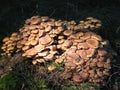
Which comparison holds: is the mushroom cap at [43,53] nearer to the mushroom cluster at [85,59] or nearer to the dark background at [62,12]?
the mushroom cluster at [85,59]

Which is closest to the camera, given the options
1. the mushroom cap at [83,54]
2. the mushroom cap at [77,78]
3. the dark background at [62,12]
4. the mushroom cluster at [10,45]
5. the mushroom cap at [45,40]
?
the mushroom cap at [77,78]

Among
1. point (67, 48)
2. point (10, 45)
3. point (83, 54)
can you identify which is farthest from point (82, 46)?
point (10, 45)

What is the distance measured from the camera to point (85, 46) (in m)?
4.52

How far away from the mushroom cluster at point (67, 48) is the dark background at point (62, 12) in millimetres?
861

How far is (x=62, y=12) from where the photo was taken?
6352mm

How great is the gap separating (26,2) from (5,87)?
2.72m

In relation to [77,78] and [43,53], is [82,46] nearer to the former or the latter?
[77,78]

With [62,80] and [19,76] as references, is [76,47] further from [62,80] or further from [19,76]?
[19,76]

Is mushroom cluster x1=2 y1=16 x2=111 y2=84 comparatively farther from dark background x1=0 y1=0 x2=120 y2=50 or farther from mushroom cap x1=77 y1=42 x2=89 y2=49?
dark background x1=0 y1=0 x2=120 y2=50

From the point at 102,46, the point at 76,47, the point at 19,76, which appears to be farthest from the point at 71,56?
the point at 19,76

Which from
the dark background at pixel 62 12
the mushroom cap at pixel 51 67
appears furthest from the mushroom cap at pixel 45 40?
the dark background at pixel 62 12

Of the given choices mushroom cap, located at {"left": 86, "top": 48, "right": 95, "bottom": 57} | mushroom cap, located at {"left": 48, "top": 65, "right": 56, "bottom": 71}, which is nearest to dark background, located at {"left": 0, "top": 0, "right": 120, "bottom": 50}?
mushroom cap, located at {"left": 86, "top": 48, "right": 95, "bottom": 57}

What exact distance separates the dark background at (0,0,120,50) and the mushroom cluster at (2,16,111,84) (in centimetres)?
86

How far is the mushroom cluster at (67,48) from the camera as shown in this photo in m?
4.45
